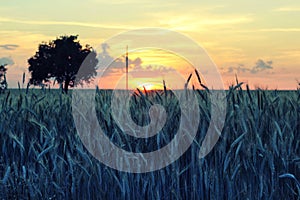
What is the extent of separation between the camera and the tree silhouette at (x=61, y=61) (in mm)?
38344

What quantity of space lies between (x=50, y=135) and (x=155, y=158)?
110 centimetres

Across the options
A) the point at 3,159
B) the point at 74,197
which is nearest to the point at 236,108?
the point at 74,197

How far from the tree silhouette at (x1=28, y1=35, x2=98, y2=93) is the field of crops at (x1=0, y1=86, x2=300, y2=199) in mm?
33161

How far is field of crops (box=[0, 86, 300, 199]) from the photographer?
13.2 feet

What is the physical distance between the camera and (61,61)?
38.5 meters

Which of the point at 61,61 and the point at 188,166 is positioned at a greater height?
the point at 61,61

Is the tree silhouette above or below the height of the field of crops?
above

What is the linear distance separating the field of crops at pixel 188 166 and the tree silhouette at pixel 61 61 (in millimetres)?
33161

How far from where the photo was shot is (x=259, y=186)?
4020 mm

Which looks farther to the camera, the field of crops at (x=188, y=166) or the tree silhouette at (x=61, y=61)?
the tree silhouette at (x=61, y=61)

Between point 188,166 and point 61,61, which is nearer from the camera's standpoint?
point 188,166

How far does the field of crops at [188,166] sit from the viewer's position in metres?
4.04

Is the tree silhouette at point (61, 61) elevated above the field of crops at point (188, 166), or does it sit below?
above

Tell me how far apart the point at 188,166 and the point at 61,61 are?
116 ft
